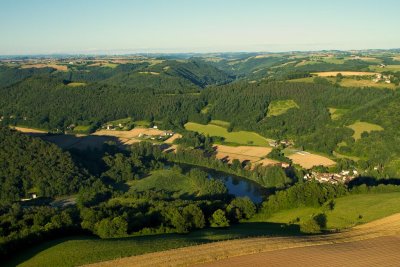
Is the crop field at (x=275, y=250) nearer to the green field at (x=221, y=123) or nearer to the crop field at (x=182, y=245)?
the crop field at (x=182, y=245)

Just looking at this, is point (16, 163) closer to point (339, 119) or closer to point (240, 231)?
point (240, 231)

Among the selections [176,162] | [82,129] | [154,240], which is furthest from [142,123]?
[154,240]

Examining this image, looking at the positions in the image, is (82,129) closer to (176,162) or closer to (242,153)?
(176,162)

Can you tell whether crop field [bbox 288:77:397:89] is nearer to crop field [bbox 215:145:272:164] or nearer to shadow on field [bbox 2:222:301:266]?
crop field [bbox 215:145:272:164]

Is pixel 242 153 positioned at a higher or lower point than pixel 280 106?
lower

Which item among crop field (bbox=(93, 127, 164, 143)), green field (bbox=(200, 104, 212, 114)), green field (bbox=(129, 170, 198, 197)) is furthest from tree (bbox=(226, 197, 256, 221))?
green field (bbox=(200, 104, 212, 114))

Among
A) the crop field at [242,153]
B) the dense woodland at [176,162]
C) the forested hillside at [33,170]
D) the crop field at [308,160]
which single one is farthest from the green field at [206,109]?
the forested hillside at [33,170]

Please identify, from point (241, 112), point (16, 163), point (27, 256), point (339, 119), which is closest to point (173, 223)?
point (27, 256)
